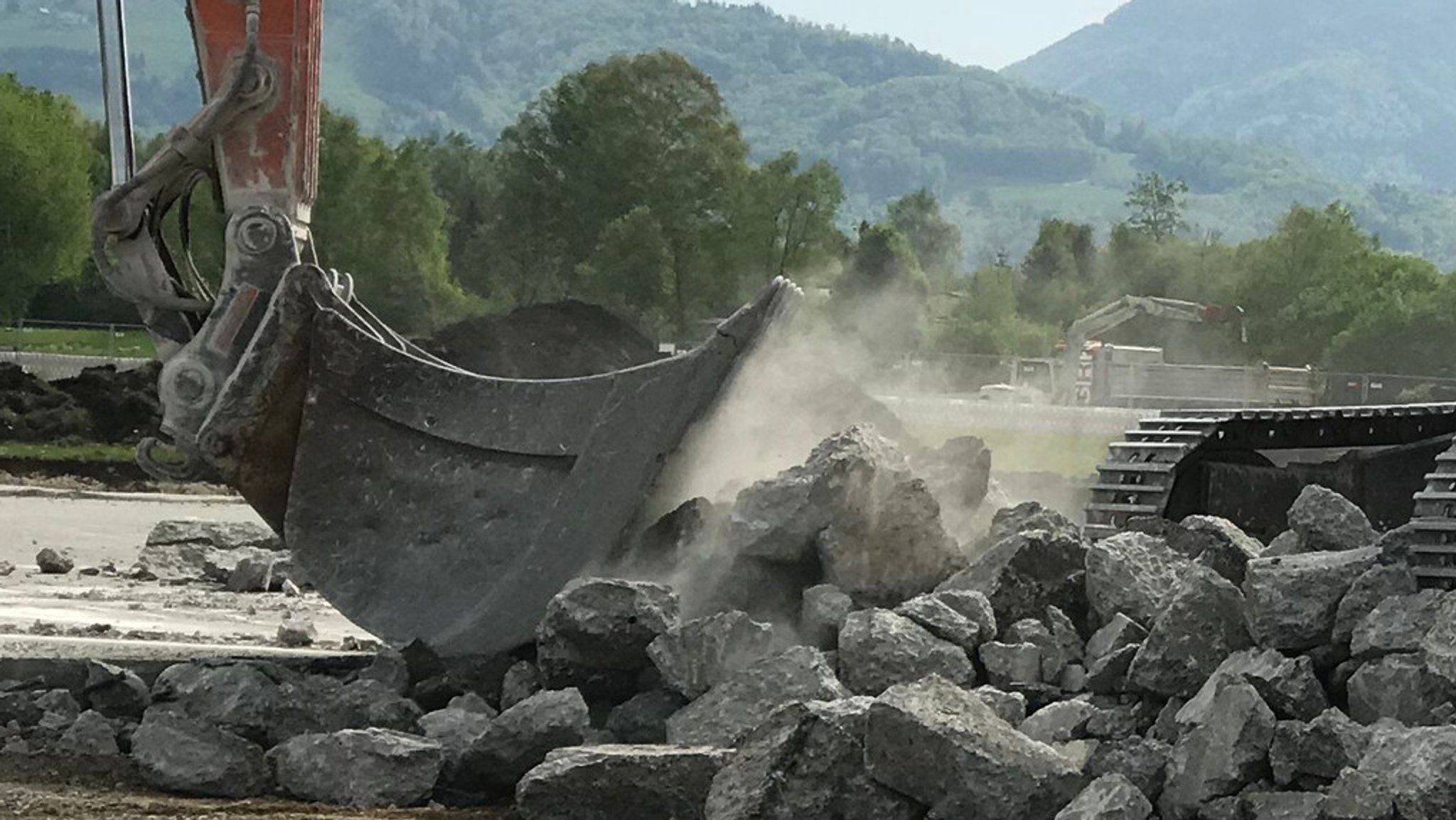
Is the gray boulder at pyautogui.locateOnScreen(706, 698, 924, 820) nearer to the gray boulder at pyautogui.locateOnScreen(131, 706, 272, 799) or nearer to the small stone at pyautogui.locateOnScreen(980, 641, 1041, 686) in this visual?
the small stone at pyautogui.locateOnScreen(980, 641, 1041, 686)

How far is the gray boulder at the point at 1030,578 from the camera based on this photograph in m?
5.62

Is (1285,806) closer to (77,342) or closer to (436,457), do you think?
(436,457)

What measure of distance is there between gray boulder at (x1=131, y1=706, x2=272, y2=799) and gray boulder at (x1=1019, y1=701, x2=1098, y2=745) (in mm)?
1842

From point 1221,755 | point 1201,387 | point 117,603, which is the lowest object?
point 1201,387

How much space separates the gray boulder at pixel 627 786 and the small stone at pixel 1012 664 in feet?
2.83

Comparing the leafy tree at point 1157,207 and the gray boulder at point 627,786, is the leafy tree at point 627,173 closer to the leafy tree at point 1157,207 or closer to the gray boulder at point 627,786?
the gray boulder at point 627,786

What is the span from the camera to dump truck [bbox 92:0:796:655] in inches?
237

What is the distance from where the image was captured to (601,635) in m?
5.46

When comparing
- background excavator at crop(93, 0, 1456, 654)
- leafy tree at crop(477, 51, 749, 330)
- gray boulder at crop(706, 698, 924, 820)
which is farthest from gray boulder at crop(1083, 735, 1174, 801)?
leafy tree at crop(477, 51, 749, 330)

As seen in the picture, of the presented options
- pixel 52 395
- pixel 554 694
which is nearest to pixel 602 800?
pixel 554 694

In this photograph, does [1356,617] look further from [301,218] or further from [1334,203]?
[1334,203]

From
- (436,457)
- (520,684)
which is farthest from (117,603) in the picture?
(520,684)

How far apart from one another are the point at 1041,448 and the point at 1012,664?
14099 millimetres

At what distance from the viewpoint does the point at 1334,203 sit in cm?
5381
